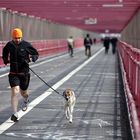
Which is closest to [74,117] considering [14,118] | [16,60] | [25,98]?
[25,98]

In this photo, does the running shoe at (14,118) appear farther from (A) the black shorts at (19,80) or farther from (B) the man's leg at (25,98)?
(B) the man's leg at (25,98)

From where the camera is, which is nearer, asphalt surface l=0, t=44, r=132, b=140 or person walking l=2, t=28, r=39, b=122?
asphalt surface l=0, t=44, r=132, b=140

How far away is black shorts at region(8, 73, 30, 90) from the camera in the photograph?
11.6 meters

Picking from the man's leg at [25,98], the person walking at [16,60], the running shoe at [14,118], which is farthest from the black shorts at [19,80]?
the running shoe at [14,118]

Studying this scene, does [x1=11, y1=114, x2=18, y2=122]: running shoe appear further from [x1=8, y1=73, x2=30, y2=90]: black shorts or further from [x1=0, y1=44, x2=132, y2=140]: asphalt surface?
[x1=8, y1=73, x2=30, y2=90]: black shorts

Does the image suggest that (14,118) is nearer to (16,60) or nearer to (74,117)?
(16,60)

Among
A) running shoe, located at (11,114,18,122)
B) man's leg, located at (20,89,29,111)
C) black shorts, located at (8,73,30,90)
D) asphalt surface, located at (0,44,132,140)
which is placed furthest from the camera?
man's leg, located at (20,89,29,111)

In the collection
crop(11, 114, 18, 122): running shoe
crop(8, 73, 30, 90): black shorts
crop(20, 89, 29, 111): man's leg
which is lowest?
crop(11, 114, 18, 122): running shoe

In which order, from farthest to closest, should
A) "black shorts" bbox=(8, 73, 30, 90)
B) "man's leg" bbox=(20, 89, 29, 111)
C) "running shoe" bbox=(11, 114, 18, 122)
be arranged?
"man's leg" bbox=(20, 89, 29, 111)
"black shorts" bbox=(8, 73, 30, 90)
"running shoe" bbox=(11, 114, 18, 122)

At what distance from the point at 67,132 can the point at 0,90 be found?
8472 mm

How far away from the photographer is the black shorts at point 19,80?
1159cm

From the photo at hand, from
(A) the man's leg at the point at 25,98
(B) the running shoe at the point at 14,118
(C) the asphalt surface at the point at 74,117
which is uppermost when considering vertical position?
(A) the man's leg at the point at 25,98

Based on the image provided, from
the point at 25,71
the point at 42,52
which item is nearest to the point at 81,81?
the point at 25,71

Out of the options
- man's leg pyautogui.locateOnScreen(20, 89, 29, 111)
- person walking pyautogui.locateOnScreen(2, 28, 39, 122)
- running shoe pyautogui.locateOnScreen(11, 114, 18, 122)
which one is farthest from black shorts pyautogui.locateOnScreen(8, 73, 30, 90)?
running shoe pyautogui.locateOnScreen(11, 114, 18, 122)
